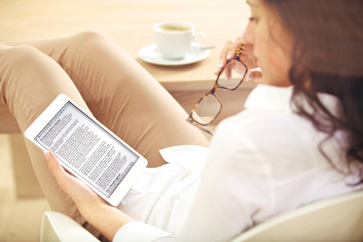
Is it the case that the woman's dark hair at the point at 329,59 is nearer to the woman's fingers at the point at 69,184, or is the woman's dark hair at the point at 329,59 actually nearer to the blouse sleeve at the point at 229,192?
the blouse sleeve at the point at 229,192

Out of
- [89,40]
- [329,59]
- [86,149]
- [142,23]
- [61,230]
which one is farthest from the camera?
[142,23]

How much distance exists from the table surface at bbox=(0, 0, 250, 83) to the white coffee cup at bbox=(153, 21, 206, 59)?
0.05 meters

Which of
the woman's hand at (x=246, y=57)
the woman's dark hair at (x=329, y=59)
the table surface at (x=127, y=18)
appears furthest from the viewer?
the table surface at (x=127, y=18)

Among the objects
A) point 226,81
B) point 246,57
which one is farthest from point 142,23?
point 246,57

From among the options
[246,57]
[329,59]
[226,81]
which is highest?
[329,59]

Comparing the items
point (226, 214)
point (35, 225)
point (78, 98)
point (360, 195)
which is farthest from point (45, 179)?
point (35, 225)

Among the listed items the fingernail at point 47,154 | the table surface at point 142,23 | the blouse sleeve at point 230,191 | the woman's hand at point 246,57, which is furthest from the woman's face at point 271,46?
the table surface at point 142,23

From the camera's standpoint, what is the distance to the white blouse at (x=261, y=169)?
43cm

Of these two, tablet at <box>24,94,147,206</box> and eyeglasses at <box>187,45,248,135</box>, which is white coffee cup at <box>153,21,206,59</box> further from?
tablet at <box>24,94,147,206</box>

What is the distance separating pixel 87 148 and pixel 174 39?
46 cm

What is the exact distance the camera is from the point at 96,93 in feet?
3.03

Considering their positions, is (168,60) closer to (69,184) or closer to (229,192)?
(69,184)

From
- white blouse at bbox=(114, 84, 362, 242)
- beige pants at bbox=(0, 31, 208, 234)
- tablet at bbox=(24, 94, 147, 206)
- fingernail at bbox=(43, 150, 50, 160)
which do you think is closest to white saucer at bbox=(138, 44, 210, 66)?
beige pants at bbox=(0, 31, 208, 234)

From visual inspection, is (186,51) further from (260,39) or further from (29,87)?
(260,39)
